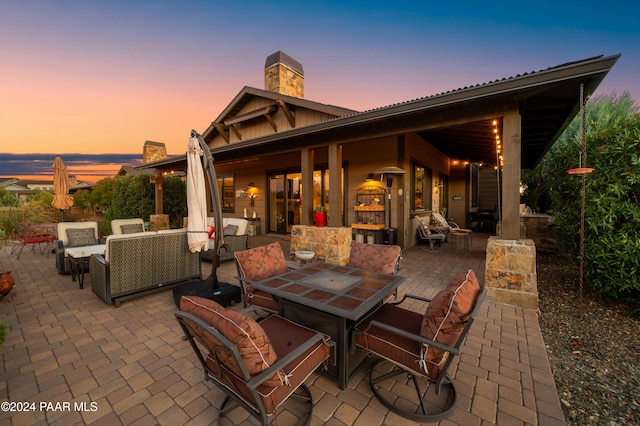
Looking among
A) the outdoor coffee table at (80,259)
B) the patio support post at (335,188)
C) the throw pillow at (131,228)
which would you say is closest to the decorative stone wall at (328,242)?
the patio support post at (335,188)

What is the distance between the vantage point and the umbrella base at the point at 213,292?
133 inches

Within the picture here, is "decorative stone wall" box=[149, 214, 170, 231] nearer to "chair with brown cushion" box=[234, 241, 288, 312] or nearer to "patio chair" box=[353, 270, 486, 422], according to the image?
"chair with brown cushion" box=[234, 241, 288, 312]

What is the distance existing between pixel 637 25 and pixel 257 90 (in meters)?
15.1

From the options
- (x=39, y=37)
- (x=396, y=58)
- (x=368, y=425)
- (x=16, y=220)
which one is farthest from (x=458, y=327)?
(x=16, y=220)

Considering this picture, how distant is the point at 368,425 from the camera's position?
5.27ft

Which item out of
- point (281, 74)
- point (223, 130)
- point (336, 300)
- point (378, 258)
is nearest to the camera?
point (336, 300)

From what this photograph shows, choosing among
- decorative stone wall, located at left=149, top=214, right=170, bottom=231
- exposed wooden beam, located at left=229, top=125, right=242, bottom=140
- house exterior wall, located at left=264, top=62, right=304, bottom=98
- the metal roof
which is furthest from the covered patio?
house exterior wall, located at left=264, top=62, right=304, bottom=98

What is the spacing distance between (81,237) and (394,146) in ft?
25.2

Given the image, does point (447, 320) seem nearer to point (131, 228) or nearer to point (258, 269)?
point (258, 269)

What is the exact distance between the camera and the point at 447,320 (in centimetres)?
153

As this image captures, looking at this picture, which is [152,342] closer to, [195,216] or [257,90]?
[195,216]

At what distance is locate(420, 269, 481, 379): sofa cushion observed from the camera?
1.51 m

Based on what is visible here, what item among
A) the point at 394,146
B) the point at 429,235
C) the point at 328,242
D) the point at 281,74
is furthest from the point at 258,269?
the point at 281,74

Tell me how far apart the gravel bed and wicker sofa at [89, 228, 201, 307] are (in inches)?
186
